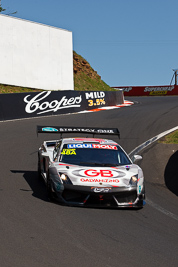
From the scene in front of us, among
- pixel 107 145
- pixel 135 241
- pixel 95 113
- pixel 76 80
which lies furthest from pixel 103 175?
pixel 76 80

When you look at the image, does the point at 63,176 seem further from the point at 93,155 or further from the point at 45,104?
the point at 45,104

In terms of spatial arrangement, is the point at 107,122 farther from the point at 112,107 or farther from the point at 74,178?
the point at 74,178

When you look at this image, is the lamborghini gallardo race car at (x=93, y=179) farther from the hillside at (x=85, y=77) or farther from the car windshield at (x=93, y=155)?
the hillside at (x=85, y=77)

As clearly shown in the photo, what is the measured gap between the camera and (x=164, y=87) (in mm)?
55219

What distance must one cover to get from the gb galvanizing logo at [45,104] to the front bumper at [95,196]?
1570 centimetres

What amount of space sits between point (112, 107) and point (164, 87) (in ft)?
86.8

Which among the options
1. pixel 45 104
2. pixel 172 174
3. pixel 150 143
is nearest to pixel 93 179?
pixel 172 174

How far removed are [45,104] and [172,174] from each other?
13.7 meters

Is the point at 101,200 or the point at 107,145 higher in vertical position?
the point at 107,145

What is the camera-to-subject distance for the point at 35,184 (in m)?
10.0

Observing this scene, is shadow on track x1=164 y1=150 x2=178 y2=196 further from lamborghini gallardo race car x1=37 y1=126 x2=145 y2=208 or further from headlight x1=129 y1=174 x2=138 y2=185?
headlight x1=129 y1=174 x2=138 y2=185

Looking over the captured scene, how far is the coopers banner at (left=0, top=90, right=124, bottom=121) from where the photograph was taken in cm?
2244

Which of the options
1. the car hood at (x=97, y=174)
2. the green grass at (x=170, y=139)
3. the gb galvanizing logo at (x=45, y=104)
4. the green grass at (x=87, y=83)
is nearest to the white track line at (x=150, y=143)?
the green grass at (x=170, y=139)

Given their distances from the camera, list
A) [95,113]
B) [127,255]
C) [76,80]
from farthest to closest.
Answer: [76,80] < [95,113] < [127,255]
